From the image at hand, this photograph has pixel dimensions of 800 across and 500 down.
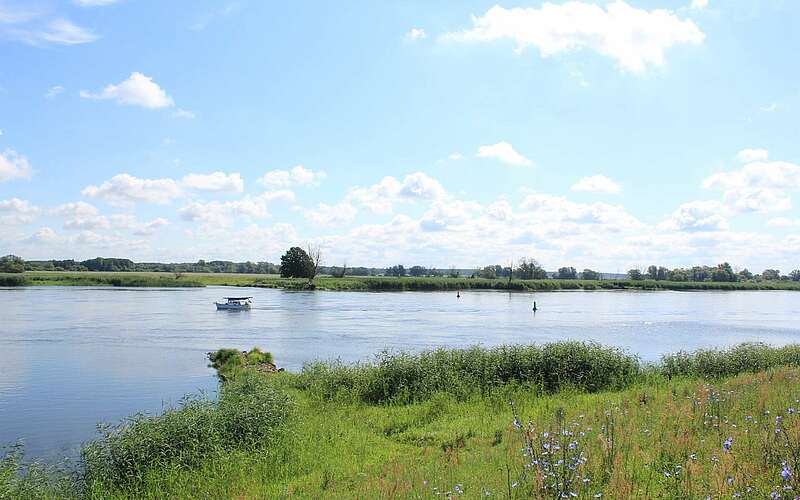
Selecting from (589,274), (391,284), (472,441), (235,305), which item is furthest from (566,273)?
(472,441)

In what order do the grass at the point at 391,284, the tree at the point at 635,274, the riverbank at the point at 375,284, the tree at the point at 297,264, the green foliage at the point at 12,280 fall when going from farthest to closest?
the tree at the point at 635,274 < the tree at the point at 297,264 < the grass at the point at 391,284 < the riverbank at the point at 375,284 < the green foliage at the point at 12,280

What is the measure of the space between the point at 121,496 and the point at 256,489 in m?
2.74

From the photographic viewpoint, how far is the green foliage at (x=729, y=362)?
66.2 feet

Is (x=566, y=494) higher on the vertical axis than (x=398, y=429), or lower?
higher

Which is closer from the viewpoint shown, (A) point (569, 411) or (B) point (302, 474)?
(B) point (302, 474)

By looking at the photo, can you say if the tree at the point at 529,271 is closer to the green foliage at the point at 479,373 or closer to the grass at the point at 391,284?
the grass at the point at 391,284

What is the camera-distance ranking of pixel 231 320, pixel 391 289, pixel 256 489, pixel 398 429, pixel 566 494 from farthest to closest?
1. pixel 391 289
2. pixel 231 320
3. pixel 398 429
4. pixel 256 489
5. pixel 566 494

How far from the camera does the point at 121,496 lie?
10883 mm

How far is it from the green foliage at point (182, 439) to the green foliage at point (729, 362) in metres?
14.2

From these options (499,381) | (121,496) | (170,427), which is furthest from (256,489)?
(499,381)

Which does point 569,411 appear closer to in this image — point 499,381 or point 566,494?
point 499,381

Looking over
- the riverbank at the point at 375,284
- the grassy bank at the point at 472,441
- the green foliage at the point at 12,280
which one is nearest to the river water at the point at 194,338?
the grassy bank at the point at 472,441

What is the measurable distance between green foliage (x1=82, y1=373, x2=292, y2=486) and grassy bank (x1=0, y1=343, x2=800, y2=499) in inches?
1.3

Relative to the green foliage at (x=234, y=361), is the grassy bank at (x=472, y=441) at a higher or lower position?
higher
